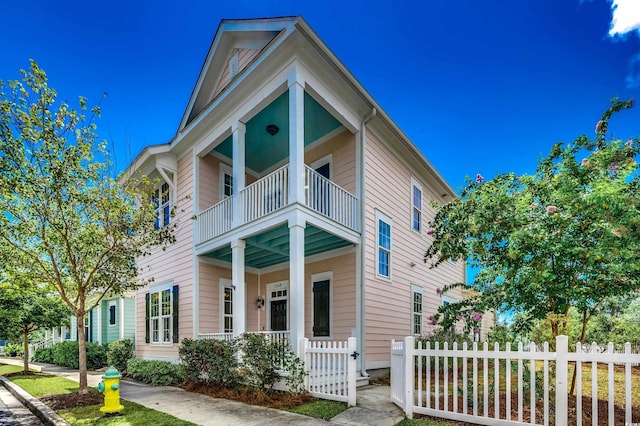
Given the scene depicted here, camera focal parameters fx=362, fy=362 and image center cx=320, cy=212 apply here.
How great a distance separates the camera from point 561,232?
5.49 m

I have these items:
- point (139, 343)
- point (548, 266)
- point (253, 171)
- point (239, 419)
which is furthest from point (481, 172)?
point (139, 343)

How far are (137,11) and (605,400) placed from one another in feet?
49.2

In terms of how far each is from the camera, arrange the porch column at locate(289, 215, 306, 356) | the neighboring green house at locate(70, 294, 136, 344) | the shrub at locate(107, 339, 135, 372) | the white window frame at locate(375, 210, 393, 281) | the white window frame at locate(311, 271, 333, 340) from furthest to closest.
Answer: the neighboring green house at locate(70, 294, 136, 344) → the shrub at locate(107, 339, 135, 372) → the white window frame at locate(375, 210, 393, 281) → the white window frame at locate(311, 271, 333, 340) → the porch column at locate(289, 215, 306, 356)

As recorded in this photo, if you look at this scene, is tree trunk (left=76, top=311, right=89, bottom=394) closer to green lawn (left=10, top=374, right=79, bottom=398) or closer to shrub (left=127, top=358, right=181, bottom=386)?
green lawn (left=10, top=374, right=79, bottom=398)

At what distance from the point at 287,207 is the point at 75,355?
13786 mm

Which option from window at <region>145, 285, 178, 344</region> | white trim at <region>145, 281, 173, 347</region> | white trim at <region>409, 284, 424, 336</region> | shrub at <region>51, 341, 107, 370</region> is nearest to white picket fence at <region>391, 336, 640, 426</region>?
white trim at <region>409, 284, 424, 336</region>

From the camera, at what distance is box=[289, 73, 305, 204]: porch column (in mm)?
7477

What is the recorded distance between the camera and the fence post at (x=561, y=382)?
13.1ft

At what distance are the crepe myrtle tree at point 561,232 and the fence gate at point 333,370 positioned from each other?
80.4 inches

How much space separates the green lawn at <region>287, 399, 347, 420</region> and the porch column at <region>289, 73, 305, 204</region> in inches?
147

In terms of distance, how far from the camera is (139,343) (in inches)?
511

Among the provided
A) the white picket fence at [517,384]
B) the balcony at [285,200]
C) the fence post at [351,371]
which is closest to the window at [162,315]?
the balcony at [285,200]

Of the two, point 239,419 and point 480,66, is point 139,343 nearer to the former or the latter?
point 239,419

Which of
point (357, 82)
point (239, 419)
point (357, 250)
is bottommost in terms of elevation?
point (239, 419)
